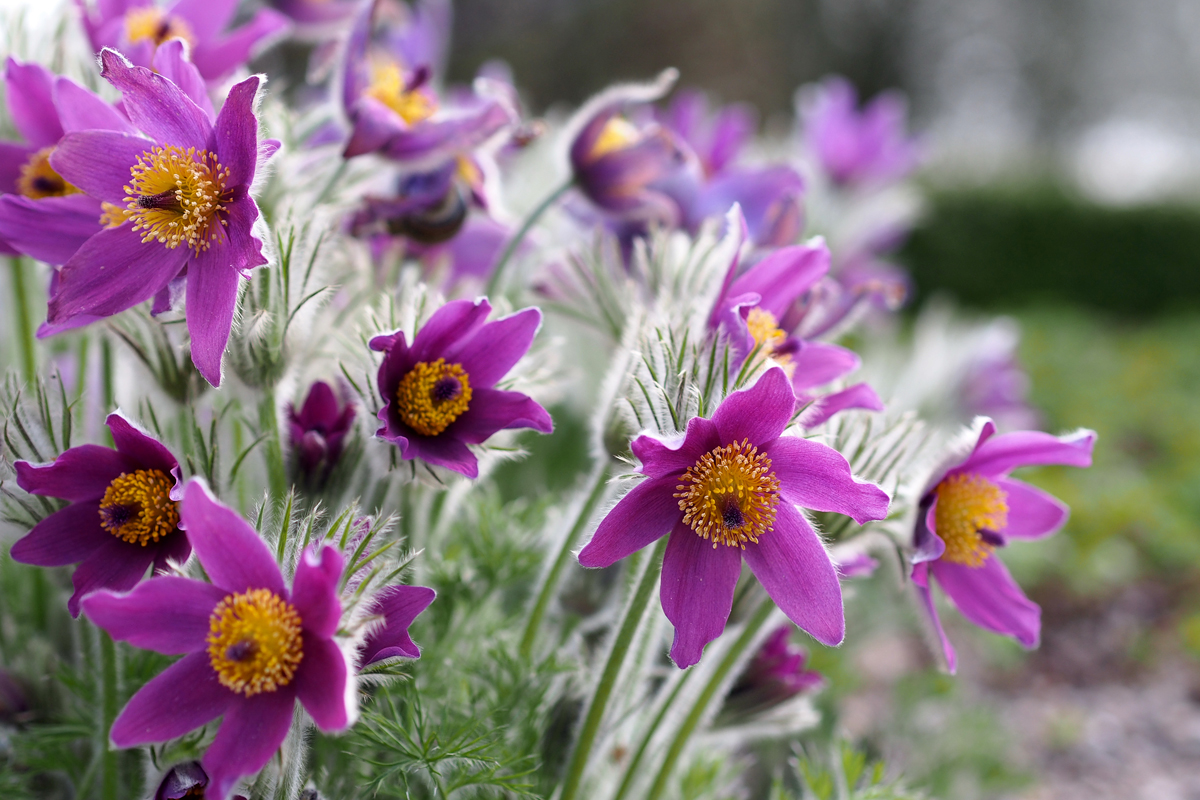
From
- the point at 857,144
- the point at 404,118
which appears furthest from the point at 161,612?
the point at 857,144

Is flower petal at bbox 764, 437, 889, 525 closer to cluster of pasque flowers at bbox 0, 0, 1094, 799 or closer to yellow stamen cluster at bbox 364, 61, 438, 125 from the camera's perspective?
cluster of pasque flowers at bbox 0, 0, 1094, 799

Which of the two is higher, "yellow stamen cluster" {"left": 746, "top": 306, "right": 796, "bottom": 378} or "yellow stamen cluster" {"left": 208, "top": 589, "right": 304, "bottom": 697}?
"yellow stamen cluster" {"left": 746, "top": 306, "right": 796, "bottom": 378}

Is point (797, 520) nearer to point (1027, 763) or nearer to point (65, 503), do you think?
point (65, 503)

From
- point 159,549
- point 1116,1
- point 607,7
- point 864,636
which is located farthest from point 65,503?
point 1116,1

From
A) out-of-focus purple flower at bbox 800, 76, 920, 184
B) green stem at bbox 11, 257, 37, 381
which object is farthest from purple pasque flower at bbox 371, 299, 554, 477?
out-of-focus purple flower at bbox 800, 76, 920, 184

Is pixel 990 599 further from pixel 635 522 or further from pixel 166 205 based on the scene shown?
pixel 166 205

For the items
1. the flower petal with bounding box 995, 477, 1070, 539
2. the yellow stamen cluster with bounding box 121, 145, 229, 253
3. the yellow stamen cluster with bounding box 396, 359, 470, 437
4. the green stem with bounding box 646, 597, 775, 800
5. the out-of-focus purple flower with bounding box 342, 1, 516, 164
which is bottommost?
the green stem with bounding box 646, 597, 775, 800
